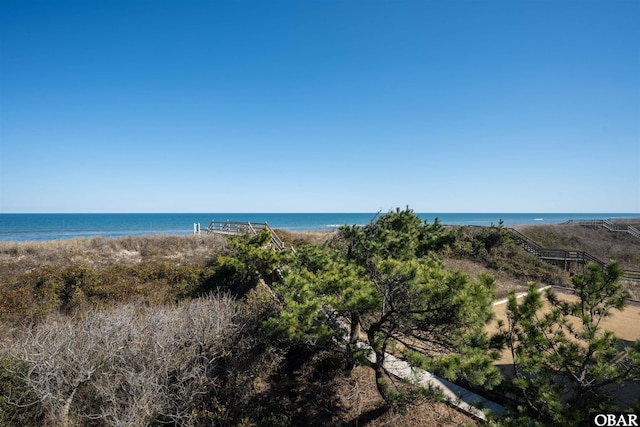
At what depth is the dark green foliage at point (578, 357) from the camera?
11.5 feet

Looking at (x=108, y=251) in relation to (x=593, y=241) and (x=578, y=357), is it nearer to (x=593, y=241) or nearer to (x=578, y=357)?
(x=578, y=357)

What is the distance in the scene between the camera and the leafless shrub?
5914 millimetres

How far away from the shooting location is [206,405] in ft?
23.4

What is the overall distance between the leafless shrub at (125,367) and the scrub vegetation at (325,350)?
0.13ft

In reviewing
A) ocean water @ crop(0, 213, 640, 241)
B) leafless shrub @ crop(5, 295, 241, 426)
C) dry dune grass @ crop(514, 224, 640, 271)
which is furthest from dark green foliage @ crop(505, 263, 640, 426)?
dry dune grass @ crop(514, 224, 640, 271)

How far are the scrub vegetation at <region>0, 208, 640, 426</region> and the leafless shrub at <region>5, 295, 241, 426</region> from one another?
4 centimetres

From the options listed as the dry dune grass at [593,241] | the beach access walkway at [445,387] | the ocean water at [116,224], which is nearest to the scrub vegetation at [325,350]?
the beach access walkway at [445,387]

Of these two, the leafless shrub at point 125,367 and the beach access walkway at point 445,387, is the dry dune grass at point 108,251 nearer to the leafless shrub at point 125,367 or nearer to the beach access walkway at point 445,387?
the leafless shrub at point 125,367

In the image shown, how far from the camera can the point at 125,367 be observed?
21.6 feet

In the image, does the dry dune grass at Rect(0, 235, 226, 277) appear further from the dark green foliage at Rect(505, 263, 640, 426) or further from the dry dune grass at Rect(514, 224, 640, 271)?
the dry dune grass at Rect(514, 224, 640, 271)

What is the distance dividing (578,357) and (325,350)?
5.29m

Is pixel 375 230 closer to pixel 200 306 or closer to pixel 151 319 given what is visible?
pixel 200 306

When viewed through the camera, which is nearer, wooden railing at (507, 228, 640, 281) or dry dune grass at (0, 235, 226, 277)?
dry dune grass at (0, 235, 226, 277)

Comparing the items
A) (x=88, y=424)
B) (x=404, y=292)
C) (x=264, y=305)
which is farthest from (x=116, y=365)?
(x=404, y=292)
